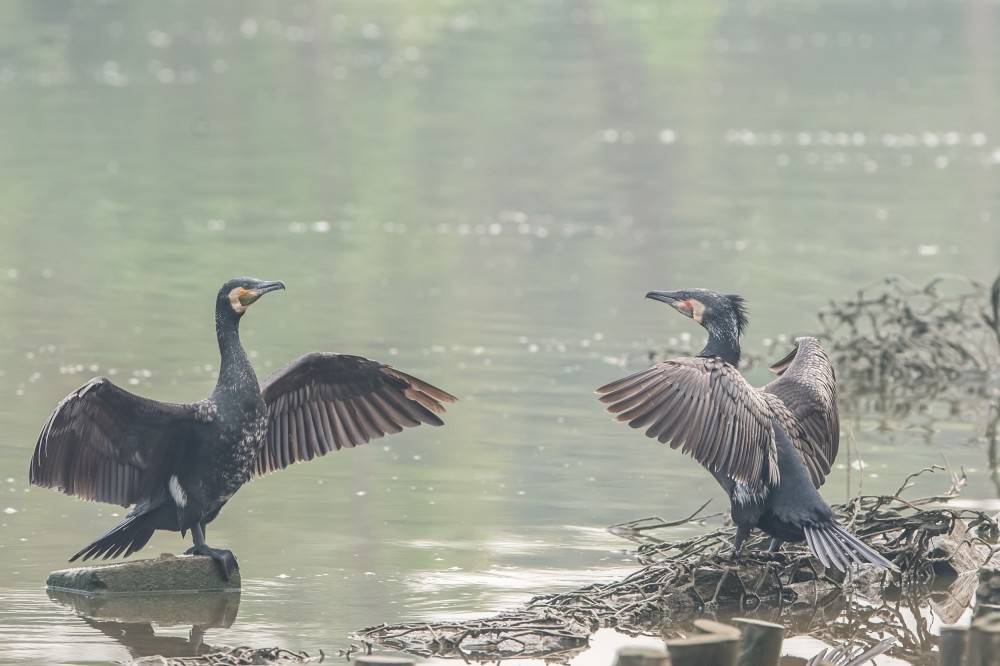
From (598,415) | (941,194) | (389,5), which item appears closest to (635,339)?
(598,415)

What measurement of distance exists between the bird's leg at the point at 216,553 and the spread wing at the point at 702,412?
1.98m

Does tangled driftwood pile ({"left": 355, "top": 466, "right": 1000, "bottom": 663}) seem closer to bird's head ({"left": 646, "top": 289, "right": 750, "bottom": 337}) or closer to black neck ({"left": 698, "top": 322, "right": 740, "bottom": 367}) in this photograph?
black neck ({"left": 698, "top": 322, "right": 740, "bottom": 367})

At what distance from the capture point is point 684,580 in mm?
8969

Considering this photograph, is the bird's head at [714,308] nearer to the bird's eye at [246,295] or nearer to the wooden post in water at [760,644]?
the bird's eye at [246,295]

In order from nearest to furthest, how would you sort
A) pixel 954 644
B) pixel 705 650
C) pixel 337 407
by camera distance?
1. pixel 705 650
2. pixel 954 644
3. pixel 337 407

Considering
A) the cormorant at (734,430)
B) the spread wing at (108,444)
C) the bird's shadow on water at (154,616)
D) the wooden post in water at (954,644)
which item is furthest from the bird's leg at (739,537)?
the spread wing at (108,444)

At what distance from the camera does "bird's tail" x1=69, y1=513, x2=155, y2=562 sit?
887cm

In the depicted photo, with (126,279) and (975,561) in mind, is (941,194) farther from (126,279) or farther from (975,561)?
(975,561)

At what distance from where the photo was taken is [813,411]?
31.6ft

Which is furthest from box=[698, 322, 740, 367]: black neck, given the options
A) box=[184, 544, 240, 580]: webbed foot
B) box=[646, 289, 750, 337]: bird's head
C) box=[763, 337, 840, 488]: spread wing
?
box=[184, 544, 240, 580]: webbed foot

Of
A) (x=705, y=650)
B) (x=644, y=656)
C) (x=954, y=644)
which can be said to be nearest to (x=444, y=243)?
(x=954, y=644)

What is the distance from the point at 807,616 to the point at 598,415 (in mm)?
4341

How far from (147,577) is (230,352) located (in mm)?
1117

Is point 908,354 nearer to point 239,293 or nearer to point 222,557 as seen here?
point 239,293
